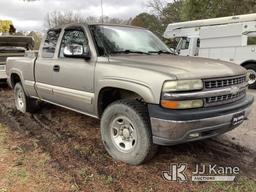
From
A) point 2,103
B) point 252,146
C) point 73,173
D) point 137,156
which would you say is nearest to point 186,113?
point 137,156

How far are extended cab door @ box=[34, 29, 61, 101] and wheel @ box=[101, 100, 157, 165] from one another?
1720 mm

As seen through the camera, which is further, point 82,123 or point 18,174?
point 82,123

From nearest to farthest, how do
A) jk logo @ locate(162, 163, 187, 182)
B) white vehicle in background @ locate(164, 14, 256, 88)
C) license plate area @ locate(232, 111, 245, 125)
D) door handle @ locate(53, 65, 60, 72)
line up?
jk logo @ locate(162, 163, 187, 182)
license plate area @ locate(232, 111, 245, 125)
door handle @ locate(53, 65, 60, 72)
white vehicle in background @ locate(164, 14, 256, 88)

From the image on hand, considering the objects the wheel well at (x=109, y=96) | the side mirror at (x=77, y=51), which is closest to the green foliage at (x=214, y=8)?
the side mirror at (x=77, y=51)

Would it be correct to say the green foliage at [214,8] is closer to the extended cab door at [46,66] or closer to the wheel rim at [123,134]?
the extended cab door at [46,66]

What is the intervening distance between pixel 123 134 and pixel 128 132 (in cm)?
11

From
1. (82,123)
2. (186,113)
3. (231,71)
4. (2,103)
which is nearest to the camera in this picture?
(186,113)

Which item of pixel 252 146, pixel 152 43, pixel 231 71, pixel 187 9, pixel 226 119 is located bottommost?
pixel 252 146

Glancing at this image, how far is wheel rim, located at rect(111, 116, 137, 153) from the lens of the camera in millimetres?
4316

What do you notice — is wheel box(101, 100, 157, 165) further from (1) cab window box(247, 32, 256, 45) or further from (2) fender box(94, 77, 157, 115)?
(1) cab window box(247, 32, 256, 45)

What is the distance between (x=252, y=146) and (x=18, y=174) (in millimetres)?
3480

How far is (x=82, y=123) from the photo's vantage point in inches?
254

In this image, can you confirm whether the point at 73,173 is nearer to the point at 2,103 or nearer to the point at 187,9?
the point at 2,103

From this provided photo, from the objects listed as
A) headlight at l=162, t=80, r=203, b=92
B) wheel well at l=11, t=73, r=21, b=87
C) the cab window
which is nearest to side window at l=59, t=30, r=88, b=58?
headlight at l=162, t=80, r=203, b=92
